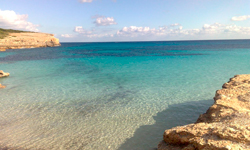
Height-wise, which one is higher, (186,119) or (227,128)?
(227,128)

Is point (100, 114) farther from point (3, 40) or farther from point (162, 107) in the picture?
point (3, 40)

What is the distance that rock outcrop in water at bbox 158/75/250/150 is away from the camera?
4.75m

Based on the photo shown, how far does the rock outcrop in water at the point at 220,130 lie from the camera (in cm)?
475

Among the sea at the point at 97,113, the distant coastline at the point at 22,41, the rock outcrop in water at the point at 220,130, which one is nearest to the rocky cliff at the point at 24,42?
the distant coastline at the point at 22,41

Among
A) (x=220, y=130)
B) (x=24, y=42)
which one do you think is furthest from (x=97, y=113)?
(x=24, y=42)

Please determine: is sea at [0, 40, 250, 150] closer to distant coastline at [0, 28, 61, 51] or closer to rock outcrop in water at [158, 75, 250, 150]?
rock outcrop in water at [158, 75, 250, 150]

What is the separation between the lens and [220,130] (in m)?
5.13

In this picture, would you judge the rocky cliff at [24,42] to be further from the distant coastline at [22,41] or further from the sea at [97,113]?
the sea at [97,113]

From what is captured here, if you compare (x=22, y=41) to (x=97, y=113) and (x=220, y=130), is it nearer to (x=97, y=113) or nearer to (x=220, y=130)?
(x=97, y=113)

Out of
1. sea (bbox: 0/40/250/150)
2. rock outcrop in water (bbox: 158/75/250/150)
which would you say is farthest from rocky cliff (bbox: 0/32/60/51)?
rock outcrop in water (bbox: 158/75/250/150)

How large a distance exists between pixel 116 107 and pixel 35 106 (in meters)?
5.69

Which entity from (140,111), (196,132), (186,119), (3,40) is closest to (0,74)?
(140,111)

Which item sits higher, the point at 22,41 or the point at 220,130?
the point at 22,41

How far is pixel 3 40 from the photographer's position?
79.0m
